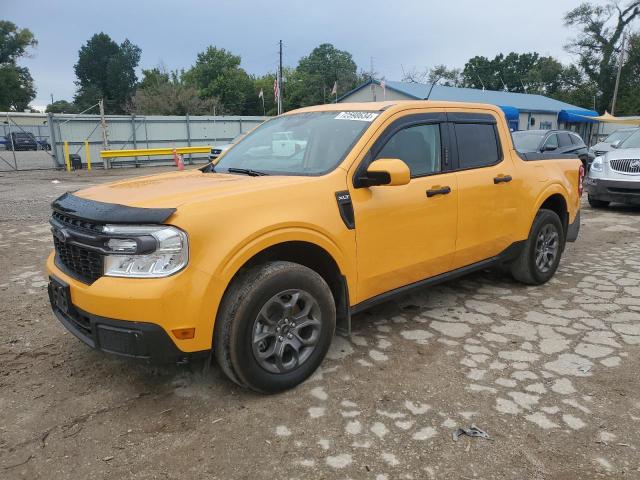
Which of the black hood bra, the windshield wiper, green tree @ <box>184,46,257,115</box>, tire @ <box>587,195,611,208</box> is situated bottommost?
tire @ <box>587,195,611,208</box>

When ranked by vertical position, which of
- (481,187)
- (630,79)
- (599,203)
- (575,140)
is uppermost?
(630,79)

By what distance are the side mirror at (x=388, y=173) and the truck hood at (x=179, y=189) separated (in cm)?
41

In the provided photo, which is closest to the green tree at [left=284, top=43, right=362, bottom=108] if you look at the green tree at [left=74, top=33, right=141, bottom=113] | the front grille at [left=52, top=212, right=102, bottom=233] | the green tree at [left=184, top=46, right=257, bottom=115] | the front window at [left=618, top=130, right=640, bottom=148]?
the green tree at [left=184, top=46, right=257, bottom=115]

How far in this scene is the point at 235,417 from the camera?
2770 millimetres

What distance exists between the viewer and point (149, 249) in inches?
98.2

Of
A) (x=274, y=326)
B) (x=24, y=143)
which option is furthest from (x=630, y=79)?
(x=274, y=326)

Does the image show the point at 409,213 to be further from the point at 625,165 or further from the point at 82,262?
the point at 625,165

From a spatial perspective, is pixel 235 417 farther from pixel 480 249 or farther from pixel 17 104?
pixel 17 104

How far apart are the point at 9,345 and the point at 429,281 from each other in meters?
3.28

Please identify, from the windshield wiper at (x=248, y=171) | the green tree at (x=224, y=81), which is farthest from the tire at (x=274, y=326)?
the green tree at (x=224, y=81)

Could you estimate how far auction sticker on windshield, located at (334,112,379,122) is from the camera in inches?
141

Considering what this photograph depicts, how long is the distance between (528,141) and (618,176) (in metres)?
2.73

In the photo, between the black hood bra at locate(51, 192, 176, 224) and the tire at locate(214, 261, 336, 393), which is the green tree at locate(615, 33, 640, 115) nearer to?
the tire at locate(214, 261, 336, 393)

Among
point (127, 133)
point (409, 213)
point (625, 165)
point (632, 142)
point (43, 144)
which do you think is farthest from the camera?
point (43, 144)
